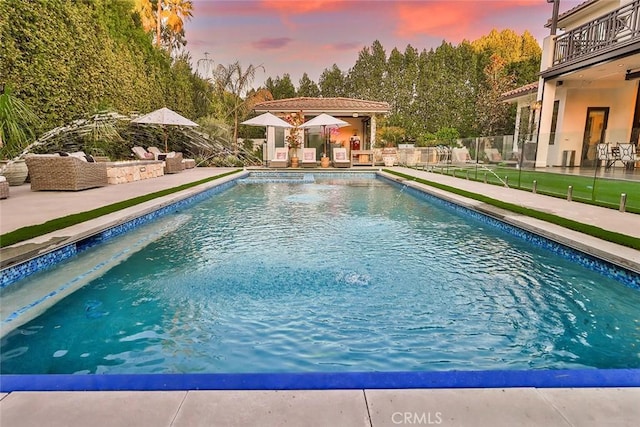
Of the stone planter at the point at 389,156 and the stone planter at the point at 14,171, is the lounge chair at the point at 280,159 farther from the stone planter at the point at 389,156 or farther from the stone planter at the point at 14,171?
the stone planter at the point at 14,171

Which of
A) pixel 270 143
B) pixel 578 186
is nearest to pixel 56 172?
pixel 578 186

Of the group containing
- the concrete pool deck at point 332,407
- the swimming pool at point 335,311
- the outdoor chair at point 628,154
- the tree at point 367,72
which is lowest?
the swimming pool at point 335,311

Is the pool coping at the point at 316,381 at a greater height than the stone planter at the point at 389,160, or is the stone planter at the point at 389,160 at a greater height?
the stone planter at the point at 389,160

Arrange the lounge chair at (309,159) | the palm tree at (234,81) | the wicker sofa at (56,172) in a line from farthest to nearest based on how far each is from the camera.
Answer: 1. the palm tree at (234,81)
2. the lounge chair at (309,159)
3. the wicker sofa at (56,172)

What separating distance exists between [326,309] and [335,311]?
9 centimetres

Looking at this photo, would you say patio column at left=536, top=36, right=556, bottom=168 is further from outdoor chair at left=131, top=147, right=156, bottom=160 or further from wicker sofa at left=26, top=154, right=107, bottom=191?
wicker sofa at left=26, top=154, right=107, bottom=191

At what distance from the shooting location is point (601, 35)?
479 inches

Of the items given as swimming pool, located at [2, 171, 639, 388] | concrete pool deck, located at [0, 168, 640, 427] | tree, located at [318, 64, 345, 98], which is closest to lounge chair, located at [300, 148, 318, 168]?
swimming pool, located at [2, 171, 639, 388]

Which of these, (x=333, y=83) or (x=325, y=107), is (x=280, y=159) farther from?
(x=333, y=83)

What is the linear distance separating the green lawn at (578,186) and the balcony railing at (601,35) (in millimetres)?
3987

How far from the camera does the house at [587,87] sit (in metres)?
10.1

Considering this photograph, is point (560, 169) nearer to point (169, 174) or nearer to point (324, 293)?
point (324, 293)

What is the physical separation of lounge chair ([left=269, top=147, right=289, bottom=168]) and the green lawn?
28.9ft

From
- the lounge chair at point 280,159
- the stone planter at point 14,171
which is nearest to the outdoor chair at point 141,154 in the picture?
the stone planter at point 14,171
